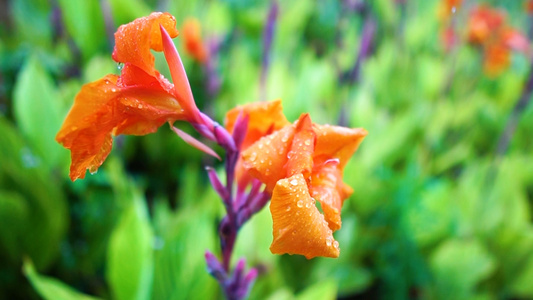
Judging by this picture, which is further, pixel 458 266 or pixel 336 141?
pixel 458 266

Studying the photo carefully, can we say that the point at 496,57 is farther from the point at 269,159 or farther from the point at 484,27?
the point at 269,159

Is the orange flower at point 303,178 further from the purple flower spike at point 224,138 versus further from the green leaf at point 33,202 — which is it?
the green leaf at point 33,202

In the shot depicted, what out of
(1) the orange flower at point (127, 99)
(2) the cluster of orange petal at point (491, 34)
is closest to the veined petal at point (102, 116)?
(1) the orange flower at point (127, 99)

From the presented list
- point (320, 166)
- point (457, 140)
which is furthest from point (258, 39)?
point (320, 166)

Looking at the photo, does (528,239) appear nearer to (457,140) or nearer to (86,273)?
Answer: (457,140)

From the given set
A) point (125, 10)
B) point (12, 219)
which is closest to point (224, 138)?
point (12, 219)

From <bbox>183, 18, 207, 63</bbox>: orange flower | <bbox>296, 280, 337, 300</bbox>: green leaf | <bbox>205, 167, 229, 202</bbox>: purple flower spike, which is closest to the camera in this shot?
<bbox>205, 167, 229, 202</bbox>: purple flower spike

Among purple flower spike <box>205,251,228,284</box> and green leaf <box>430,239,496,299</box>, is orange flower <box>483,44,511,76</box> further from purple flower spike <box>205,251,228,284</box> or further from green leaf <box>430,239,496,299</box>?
purple flower spike <box>205,251,228,284</box>

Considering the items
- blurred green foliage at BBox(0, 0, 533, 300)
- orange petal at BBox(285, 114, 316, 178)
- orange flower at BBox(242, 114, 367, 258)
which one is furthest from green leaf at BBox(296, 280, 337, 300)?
orange petal at BBox(285, 114, 316, 178)
